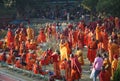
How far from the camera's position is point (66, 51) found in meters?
22.5

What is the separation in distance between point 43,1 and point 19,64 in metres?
30.5

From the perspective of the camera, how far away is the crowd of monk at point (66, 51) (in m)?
18.8

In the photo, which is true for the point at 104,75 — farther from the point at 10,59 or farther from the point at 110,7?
the point at 110,7

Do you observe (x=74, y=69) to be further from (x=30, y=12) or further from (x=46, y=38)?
(x=30, y=12)

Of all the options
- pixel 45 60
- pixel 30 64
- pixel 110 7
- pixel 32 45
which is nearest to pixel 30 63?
pixel 30 64

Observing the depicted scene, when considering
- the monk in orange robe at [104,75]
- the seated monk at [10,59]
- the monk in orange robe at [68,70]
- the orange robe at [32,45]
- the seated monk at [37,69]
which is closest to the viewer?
the monk in orange robe at [104,75]

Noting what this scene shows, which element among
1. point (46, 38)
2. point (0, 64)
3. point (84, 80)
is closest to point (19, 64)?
point (0, 64)

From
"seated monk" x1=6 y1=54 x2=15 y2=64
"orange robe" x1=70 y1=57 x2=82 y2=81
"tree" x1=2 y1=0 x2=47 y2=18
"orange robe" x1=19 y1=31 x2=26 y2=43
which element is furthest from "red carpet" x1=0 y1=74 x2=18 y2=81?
"tree" x1=2 y1=0 x2=47 y2=18

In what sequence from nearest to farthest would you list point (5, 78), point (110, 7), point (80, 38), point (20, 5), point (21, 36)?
point (5, 78)
point (80, 38)
point (21, 36)
point (110, 7)
point (20, 5)

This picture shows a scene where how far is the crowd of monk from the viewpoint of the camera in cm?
1881

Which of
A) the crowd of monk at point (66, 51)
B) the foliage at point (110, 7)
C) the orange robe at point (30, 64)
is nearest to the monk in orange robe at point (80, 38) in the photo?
the crowd of monk at point (66, 51)

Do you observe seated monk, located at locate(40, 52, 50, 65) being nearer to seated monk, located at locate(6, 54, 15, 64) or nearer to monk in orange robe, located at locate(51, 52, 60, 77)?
monk in orange robe, located at locate(51, 52, 60, 77)

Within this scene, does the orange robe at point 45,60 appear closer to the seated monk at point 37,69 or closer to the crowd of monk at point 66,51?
the crowd of monk at point 66,51

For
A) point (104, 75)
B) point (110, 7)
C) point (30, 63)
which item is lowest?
point (30, 63)
